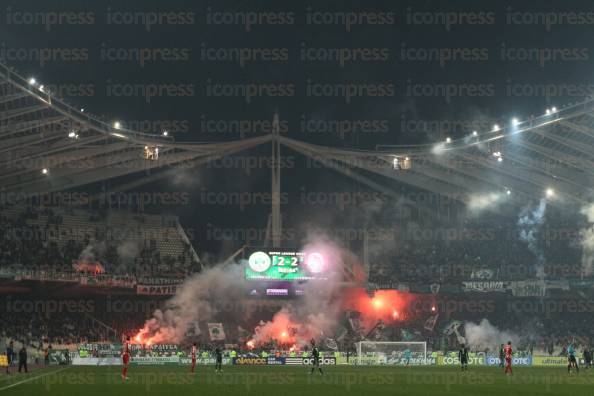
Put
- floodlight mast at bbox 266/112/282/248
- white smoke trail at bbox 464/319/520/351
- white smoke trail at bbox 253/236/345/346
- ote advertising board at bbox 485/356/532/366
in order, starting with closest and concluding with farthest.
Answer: ote advertising board at bbox 485/356/532/366, white smoke trail at bbox 464/319/520/351, floodlight mast at bbox 266/112/282/248, white smoke trail at bbox 253/236/345/346

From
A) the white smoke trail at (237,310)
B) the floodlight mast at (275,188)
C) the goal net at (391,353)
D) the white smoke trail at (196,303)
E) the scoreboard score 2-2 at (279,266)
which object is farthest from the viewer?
the floodlight mast at (275,188)

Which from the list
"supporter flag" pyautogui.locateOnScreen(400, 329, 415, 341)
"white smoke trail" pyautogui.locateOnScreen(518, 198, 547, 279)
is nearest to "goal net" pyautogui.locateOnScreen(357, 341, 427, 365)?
"supporter flag" pyautogui.locateOnScreen(400, 329, 415, 341)

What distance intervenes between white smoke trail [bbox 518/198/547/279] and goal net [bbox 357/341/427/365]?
13.8 m

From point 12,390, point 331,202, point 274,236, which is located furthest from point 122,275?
point 12,390

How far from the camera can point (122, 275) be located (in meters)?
59.8

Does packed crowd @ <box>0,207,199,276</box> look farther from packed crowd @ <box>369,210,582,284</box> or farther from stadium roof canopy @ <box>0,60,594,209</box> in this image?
packed crowd @ <box>369,210,582,284</box>

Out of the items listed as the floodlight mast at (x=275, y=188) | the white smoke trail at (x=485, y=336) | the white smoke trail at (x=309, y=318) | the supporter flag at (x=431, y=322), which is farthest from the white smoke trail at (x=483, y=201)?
the floodlight mast at (x=275, y=188)

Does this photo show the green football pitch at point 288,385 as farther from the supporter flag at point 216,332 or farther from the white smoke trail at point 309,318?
the white smoke trail at point 309,318

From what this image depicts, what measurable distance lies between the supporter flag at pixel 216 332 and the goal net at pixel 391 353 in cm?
1262

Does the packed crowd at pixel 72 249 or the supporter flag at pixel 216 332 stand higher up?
the packed crowd at pixel 72 249

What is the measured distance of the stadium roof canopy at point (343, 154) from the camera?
48.7 m

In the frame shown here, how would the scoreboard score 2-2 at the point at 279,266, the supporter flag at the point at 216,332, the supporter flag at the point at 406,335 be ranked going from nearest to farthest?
1. the scoreboard score 2-2 at the point at 279,266
2. the supporter flag at the point at 216,332
3. the supporter flag at the point at 406,335

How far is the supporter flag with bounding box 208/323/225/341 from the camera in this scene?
205 feet

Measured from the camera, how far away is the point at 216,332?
62.6 metres
